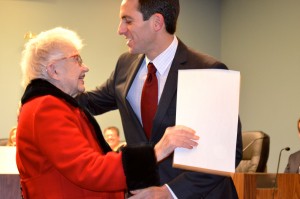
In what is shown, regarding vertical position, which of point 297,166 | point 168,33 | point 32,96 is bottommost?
point 297,166

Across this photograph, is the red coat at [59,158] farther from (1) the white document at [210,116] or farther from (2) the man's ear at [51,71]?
(1) the white document at [210,116]

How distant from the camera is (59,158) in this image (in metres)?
1.88

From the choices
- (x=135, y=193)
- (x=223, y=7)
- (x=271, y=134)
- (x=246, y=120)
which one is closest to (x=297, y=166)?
(x=271, y=134)

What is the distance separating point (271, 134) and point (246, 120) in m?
0.64

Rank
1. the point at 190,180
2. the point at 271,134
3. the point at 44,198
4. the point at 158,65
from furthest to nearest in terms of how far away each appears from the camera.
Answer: the point at 271,134 → the point at 158,65 → the point at 190,180 → the point at 44,198

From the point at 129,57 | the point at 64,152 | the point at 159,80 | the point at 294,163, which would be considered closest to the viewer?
the point at 64,152

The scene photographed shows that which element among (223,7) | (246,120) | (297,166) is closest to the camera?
(297,166)

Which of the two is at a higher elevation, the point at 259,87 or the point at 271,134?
the point at 259,87

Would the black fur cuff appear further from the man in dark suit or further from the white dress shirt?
the white dress shirt

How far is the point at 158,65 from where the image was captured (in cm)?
248

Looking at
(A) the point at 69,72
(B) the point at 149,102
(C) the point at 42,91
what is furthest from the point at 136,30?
(C) the point at 42,91

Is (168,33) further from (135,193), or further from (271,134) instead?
(271,134)

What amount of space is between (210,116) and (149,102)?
480 millimetres

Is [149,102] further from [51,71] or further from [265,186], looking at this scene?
[265,186]
